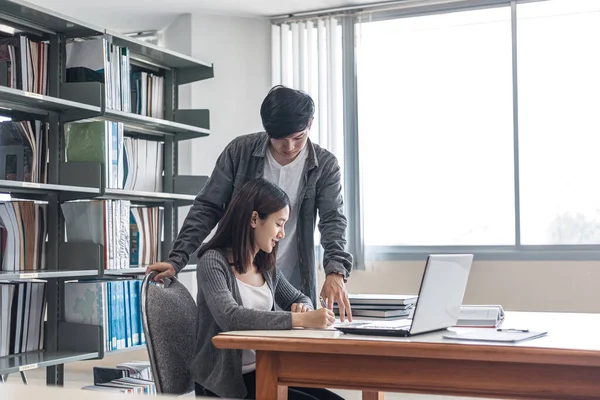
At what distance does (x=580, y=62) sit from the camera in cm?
430

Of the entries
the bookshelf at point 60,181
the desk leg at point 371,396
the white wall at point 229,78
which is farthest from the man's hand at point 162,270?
the white wall at point 229,78

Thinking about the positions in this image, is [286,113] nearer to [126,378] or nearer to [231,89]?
[126,378]

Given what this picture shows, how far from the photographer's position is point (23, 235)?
10.4ft

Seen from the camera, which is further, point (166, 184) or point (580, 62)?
point (580, 62)

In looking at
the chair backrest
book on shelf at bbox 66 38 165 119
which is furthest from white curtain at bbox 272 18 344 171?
the chair backrest

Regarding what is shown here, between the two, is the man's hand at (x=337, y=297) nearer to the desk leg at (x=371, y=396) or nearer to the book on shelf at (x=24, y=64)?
the desk leg at (x=371, y=396)

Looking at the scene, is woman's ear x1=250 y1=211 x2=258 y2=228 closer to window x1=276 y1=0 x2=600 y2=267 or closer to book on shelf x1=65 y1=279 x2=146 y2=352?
book on shelf x1=65 y1=279 x2=146 y2=352

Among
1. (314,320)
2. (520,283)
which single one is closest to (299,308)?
(314,320)

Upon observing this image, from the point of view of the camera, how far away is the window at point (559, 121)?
168 inches

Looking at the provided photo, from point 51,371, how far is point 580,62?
320 cm

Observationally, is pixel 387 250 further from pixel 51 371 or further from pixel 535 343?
pixel 535 343

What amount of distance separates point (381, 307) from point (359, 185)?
2.55 metres

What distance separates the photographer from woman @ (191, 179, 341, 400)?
182 cm

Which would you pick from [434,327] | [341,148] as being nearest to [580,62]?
[341,148]
